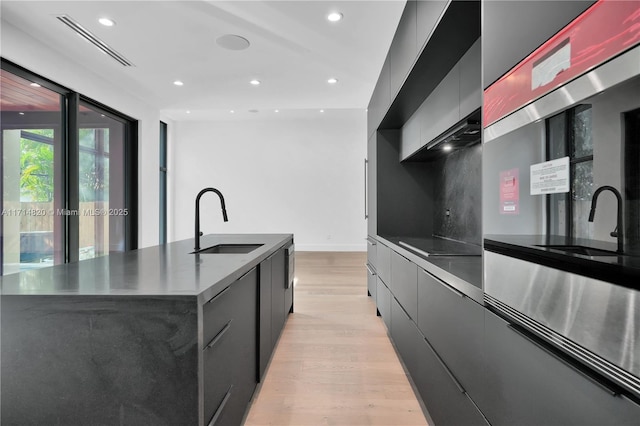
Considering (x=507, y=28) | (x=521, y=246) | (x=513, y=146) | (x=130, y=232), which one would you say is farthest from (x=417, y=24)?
(x=130, y=232)

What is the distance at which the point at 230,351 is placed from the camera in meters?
1.34

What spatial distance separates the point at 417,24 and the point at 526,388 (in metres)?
1.89

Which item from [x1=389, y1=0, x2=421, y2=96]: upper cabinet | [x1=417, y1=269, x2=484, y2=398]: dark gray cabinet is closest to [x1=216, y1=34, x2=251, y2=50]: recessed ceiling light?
[x1=389, y1=0, x2=421, y2=96]: upper cabinet

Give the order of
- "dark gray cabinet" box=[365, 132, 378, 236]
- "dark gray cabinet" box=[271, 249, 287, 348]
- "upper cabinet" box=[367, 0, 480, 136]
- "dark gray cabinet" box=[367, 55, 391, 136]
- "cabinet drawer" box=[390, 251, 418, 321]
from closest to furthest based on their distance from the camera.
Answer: "upper cabinet" box=[367, 0, 480, 136], "cabinet drawer" box=[390, 251, 418, 321], "dark gray cabinet" box=[271, 249, 287, 348], "dark gray cabinet" box=[367, 55, 391, 136], "dark gray cabinet" box=[365, 132, 378, 236]

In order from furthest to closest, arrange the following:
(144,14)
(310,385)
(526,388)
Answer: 1. (144,14)
2. (310,385)
3. (526,388)

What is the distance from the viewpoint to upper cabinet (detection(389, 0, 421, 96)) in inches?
78.4

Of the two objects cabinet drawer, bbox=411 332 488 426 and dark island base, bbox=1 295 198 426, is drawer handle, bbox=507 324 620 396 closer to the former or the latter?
cabinet drawer, bbox=411 332 488 426

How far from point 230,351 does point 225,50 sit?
3.50 metres

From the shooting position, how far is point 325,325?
3.08 m

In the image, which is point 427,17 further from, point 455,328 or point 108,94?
point 108,94

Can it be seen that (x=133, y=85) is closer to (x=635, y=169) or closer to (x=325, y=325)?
(x=325, y=325)

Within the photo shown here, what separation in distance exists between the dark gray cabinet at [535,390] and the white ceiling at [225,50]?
2944 millimetres

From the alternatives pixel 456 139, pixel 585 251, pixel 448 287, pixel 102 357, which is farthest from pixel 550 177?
pixel 456 139

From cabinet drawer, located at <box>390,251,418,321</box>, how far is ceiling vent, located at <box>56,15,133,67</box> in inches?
151
